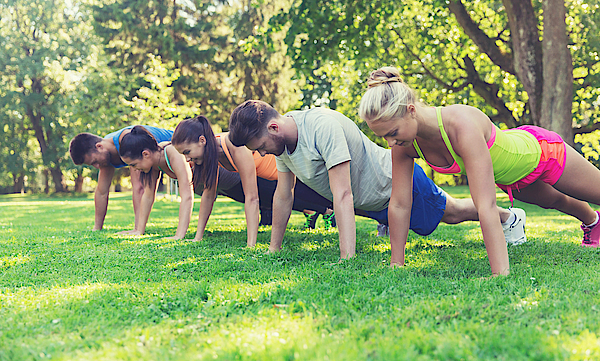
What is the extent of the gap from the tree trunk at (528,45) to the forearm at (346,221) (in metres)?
8.71

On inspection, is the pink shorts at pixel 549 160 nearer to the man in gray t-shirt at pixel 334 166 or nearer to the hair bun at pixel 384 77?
the man in gray t-shirt at pixel 334 166

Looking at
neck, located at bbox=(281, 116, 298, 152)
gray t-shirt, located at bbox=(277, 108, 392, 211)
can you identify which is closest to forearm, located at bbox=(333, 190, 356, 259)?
gray t-shirt, located at bbox=(277, 108, 392, 211)

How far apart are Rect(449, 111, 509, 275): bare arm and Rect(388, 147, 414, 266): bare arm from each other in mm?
612

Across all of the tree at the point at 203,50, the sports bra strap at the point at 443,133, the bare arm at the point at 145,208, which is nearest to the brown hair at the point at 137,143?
the bare arm at the point at 145,208

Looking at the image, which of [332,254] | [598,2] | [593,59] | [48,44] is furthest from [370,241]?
[48,44]

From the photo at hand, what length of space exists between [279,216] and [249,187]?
74 centimetres

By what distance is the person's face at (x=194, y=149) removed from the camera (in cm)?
481

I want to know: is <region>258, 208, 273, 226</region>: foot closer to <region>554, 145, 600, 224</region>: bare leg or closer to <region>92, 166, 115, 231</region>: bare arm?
<region>92, 166, 115, 231</region>: bare arm

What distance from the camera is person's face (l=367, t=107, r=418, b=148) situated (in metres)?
3.01

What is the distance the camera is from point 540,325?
6.78 feet

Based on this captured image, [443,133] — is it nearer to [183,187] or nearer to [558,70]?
[183,187]

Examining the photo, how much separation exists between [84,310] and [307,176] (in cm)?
208

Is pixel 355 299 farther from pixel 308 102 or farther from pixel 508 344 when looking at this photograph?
pixel 308 102

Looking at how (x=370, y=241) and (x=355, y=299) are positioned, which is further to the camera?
(x=370, y=241)
